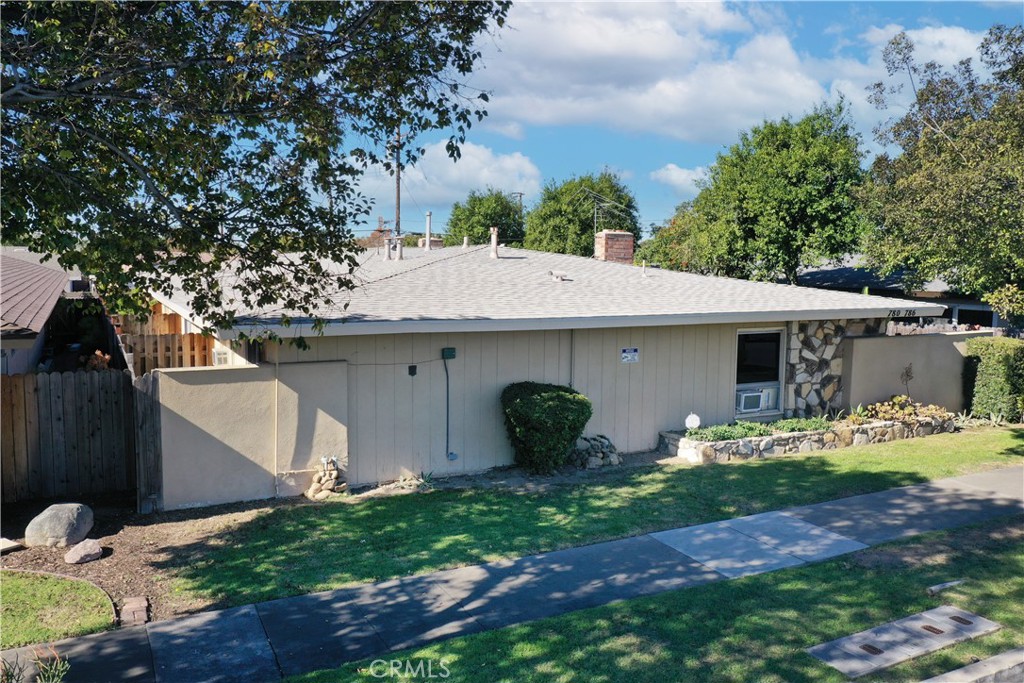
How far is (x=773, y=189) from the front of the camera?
86.3 feet

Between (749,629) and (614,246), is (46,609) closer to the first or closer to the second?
(749,629)

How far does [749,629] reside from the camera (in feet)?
21.7

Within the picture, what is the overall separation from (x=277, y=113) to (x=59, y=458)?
556 cm

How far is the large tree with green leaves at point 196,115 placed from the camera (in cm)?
691

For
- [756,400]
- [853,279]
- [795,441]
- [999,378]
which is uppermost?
[853,279]

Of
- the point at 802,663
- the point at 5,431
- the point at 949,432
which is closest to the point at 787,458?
the point at 949,432

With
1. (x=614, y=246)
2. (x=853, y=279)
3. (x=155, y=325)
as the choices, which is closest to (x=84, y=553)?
(x=155, y=325)

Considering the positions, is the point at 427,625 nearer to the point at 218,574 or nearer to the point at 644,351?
the point at 218,574

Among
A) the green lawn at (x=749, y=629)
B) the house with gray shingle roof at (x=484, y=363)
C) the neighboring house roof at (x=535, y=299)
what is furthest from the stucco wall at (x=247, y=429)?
the green lawn at (x=749, y=629)

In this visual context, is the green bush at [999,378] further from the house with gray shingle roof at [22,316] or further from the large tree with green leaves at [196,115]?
the house with gray shingle roof at [22,316]

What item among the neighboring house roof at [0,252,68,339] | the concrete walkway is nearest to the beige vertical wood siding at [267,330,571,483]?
the neighboring house roof at [0,252,68,339]

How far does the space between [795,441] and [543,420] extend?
16.4ft

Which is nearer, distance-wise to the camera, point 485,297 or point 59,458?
point 59,458

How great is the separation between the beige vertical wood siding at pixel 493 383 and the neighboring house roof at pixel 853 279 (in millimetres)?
15686
